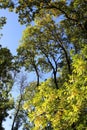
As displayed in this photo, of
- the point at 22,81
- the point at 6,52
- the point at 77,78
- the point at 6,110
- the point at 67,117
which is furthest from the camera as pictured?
the point at 22,81

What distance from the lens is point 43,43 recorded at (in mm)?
32562

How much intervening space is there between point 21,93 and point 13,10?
2368cm

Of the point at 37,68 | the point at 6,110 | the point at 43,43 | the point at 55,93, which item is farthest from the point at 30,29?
the point at 55,93

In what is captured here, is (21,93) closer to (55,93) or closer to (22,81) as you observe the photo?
(22,81)

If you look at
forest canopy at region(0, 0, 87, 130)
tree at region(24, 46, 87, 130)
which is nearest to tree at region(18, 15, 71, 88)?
forest canopy at region(0, 0, 87, 130)

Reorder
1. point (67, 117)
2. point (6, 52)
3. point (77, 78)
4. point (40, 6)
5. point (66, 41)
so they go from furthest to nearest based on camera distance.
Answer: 1. point (66, 41)
2. point (6, 52)
3. point (40, 6)
4. point (77, 78)
5. point (67, 117)

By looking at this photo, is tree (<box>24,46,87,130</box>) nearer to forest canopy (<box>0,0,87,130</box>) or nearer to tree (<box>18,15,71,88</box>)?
forest canopy (<box>0,0,87,130</box>)

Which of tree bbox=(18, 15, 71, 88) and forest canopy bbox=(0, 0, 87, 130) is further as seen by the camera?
tree bbox=(18, 15, 71, 88)

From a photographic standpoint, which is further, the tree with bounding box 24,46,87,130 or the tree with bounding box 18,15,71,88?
the tree with bounding box 18,15,71,88

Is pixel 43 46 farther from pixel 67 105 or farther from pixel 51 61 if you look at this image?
pixel 67 105

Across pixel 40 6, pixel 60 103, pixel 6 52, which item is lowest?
pixel 60 103

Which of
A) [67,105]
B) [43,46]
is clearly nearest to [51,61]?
[43,46]

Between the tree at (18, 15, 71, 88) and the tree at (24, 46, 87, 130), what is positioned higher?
the tree at (18, 15, 71, 88)

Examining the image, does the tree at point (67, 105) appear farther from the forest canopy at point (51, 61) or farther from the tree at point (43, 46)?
the tree at point (43, 46)
